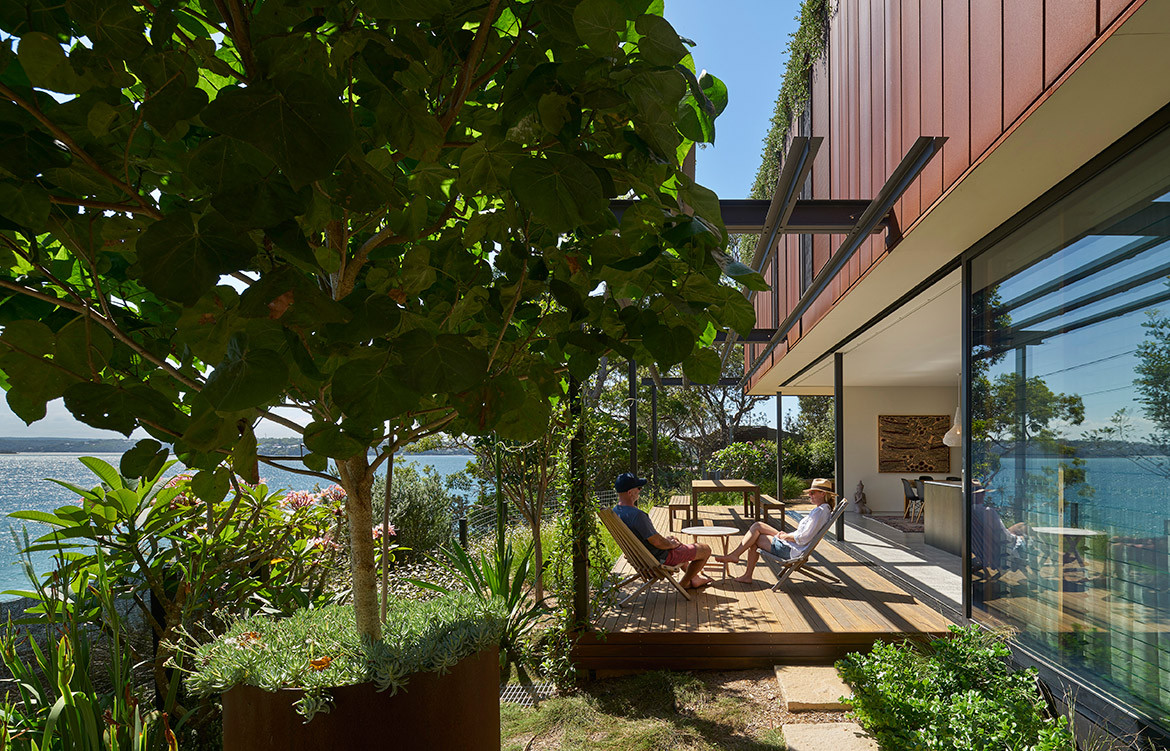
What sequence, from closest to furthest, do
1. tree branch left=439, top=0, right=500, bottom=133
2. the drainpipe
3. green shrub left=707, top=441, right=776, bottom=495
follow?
1. tree branch left=439, top=0, right=500, bottom=133
2. the drainpipe
3. green shrub left=707, top=441, right=776, bottom=495

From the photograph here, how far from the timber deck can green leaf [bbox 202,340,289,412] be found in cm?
433

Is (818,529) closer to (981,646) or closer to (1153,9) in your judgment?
(981,646)

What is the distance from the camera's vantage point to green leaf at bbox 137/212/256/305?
1.82ft

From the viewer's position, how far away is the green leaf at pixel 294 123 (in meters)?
0.48

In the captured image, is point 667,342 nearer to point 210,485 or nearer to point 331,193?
point 331,193

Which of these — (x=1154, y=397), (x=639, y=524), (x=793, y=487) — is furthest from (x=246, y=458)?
(x=793, y=487)

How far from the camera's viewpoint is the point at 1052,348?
2951 millimetres

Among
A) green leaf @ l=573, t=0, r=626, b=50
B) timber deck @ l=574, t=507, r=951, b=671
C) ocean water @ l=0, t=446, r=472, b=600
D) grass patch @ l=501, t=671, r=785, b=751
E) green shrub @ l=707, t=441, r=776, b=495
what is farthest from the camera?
green shrub @ l=707, t=441, r=776, b=495

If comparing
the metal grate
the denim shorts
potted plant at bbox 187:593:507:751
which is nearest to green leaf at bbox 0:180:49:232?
potted plant at bbox 187:593:507:751

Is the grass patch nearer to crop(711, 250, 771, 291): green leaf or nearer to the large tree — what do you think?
the large tree

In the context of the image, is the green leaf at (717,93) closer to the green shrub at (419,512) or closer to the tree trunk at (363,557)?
the tree trunk at (363,557)

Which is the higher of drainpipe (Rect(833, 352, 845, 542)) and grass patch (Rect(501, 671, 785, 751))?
drainpipe (Rect(833, 352, 845, 542))

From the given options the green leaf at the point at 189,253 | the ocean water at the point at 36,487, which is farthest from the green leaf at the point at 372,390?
the ocean water at the point at 36,487

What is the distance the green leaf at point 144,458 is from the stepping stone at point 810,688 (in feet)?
12.6
